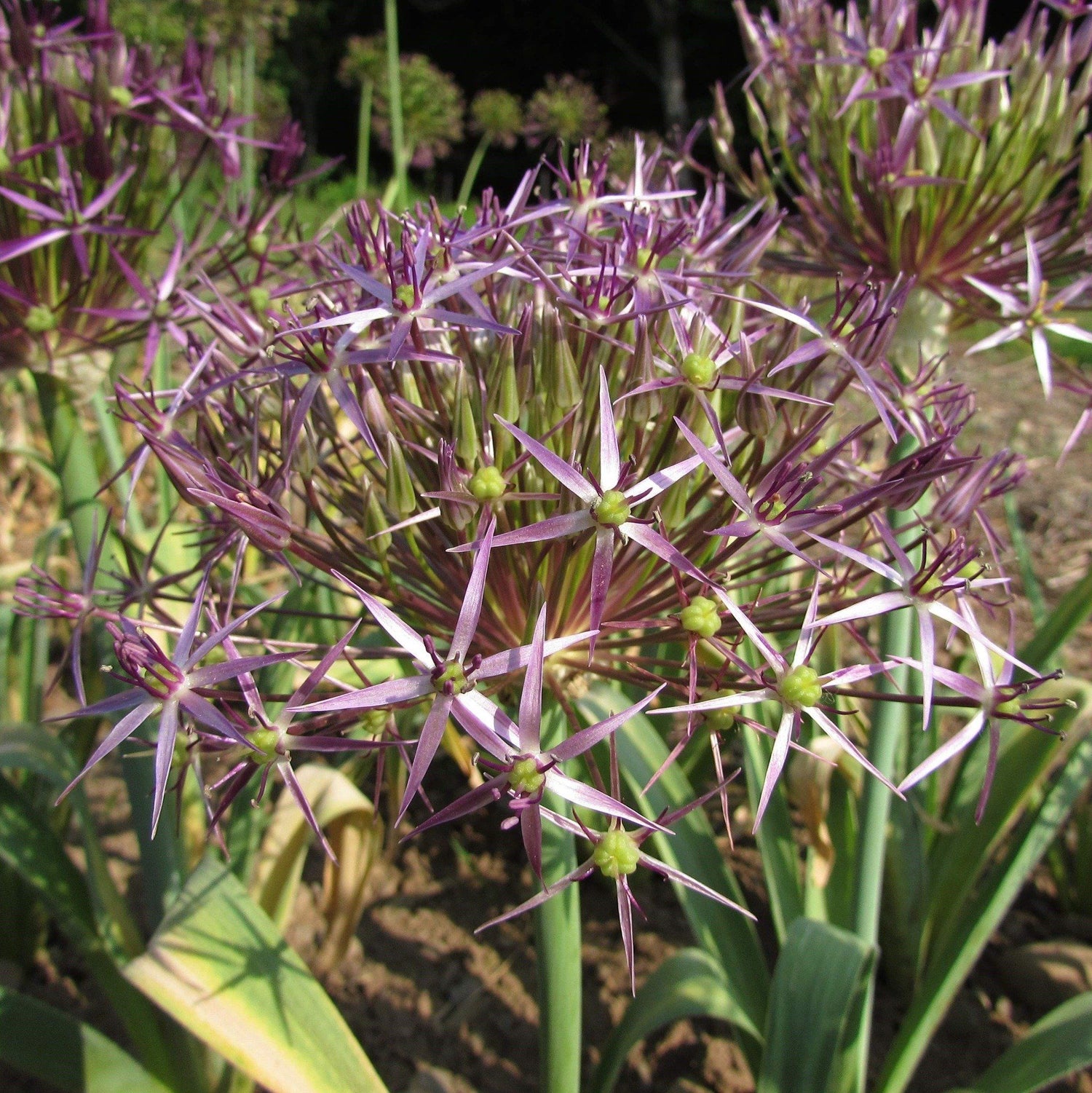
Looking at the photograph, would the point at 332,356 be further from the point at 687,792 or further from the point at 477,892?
the point at 477,892

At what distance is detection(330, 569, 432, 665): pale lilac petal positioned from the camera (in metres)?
0.70

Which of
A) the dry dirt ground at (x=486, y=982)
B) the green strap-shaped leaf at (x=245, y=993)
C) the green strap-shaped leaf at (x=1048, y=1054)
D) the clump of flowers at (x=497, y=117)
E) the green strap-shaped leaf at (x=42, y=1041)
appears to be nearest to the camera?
the green strap-shaped leaf at (x=245, y=993)

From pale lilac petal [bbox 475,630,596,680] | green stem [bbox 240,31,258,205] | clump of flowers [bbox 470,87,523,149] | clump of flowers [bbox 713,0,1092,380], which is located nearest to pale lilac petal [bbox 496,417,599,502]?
pale lilac petal [bbox 475,630,596,680]

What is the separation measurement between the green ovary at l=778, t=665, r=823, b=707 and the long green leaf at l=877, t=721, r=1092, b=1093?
30.1 inches

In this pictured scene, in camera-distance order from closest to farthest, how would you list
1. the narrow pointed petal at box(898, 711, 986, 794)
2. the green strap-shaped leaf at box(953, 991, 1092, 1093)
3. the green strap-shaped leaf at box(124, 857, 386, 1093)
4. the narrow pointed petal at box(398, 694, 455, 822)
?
the narrow pointed petal at box(398, 694, 455, 822) < the narrow pointed petal at box(898, 711, 986, 794) < the green strap-shaped leaf at box(124, 857, 386, 1093) < the green strap-shaped leaf at box(953, 991, 1092, 1093)

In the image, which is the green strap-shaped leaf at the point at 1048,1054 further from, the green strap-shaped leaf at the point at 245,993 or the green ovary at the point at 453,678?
the green ovary at the point at 453,678

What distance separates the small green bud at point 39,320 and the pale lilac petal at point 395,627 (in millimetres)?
880

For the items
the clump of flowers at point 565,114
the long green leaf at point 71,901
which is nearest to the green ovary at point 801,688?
the long green leaf at point 71,901

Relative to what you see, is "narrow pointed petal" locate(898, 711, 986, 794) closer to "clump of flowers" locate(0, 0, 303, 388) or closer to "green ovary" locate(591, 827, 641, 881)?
"green ovary" locate(591, 827, 641, 881)

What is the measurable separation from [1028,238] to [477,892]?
62.7 inches

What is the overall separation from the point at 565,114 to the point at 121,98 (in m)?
2.90

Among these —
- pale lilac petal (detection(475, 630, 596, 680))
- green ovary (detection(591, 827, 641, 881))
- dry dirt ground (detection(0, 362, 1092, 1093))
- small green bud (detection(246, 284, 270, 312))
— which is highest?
small green bud (detection(246, 284, 270, 312))

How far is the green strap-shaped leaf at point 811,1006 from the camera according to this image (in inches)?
40.4

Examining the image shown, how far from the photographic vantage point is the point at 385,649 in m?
0.91
